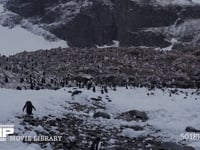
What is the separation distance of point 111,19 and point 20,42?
27165mm

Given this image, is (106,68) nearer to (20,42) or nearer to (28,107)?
(28,107)

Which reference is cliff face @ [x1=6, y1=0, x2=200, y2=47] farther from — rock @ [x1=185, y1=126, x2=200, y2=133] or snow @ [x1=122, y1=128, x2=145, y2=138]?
snow @ [x1=122, y1=128, x2=145, y2=138]

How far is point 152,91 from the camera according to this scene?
142 ft

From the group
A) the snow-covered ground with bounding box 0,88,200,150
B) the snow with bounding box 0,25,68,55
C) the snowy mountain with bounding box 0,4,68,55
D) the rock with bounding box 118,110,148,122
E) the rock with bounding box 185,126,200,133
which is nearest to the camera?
the snow-covered ground with bounding box 0,88,200,150

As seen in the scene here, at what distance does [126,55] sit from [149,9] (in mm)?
58812

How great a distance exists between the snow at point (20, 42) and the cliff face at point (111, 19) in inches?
175

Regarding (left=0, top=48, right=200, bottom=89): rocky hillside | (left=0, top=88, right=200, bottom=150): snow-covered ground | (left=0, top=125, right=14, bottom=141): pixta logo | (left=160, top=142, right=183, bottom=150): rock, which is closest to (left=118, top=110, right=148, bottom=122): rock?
(left=0, top=88, right=200, bottom=150): snow-covered ground

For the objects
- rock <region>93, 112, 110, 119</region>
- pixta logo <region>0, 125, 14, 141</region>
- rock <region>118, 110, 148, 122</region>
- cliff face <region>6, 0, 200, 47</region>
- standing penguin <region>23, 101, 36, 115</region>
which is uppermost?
cliff face <region>6, 0, 200, 47</region>

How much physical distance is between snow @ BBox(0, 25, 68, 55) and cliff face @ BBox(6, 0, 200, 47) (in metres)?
4.45

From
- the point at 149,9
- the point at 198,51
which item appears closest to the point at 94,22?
the point at 149,9

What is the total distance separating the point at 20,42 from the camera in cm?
13750

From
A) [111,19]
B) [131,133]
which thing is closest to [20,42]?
[111,19]

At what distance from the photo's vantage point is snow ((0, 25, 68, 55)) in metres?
132

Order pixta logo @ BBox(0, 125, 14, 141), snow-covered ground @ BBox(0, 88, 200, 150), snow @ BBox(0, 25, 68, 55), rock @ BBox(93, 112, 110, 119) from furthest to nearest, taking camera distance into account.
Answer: snow @ BBox(0, 25, 68, 55), rock @ BBox(93, 112, 110, 119), snow-covered ground @ BBox(0, 88, 200, 150), pixta logo @ BBox(0, 125, 14, 141)
